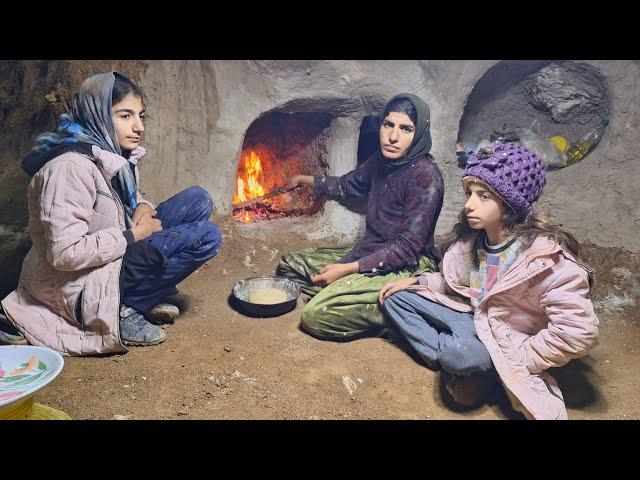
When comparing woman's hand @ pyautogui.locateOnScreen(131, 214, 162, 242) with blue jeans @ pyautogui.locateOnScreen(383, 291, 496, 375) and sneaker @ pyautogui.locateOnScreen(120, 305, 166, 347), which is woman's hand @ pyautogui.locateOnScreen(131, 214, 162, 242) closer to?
sneaker @ pyautogui.locateOnScreen(120, 305, 166, 347)

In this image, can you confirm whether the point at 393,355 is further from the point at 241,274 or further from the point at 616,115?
the point at 616,115

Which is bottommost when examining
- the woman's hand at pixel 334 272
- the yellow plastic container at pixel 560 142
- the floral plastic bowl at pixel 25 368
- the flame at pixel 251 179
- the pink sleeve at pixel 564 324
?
the floral plastic bowl at pixel 25 368

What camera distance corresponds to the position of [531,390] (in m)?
2.20

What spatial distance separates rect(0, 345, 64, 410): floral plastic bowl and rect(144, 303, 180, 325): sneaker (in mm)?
844

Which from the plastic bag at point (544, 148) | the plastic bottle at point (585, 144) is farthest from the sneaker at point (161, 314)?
the plastic bottle at point (585, 144)

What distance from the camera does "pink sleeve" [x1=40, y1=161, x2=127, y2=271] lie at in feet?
8.00

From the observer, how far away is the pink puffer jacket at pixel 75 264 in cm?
246

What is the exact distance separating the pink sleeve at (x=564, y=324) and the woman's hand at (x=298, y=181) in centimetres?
184

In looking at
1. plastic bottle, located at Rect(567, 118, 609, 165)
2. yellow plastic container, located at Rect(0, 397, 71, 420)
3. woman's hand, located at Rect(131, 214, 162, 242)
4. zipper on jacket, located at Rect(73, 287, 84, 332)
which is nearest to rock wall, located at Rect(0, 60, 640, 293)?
plastic bottle, located at Rect(567, 118, 609, 165)

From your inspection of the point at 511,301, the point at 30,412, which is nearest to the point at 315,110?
the point at 511,301

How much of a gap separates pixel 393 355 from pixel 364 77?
6.18ft

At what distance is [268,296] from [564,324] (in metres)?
1.76

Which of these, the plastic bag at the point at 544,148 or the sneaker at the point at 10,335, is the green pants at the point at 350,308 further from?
the sneaker at the point at 10,335

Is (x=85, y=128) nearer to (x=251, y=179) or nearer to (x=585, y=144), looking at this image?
(x=251, y=179)
